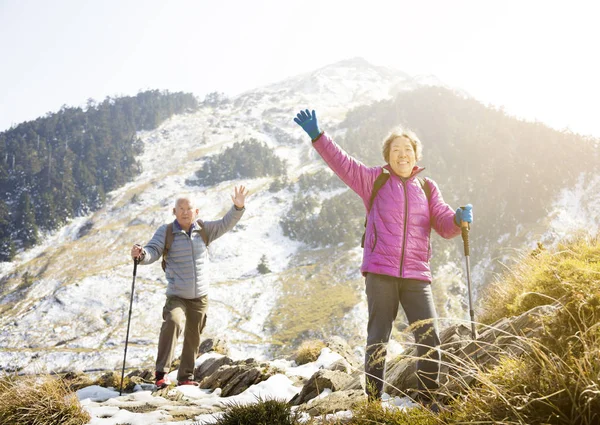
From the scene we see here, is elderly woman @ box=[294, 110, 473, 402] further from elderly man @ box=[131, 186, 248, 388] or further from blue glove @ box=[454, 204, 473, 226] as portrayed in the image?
elderly man @ box=[131, 186, 248, 388]

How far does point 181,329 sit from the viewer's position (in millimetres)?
6430

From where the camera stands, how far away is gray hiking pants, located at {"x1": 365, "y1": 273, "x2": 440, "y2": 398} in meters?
3.69

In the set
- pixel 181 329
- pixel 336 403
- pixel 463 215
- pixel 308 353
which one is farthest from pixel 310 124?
pixel 308 353

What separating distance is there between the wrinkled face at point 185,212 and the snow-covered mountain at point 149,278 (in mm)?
44971

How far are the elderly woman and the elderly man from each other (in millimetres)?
3121

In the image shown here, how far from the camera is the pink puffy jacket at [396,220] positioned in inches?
158

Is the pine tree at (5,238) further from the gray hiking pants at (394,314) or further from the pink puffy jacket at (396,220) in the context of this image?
the gray hiking pants at (394,314)

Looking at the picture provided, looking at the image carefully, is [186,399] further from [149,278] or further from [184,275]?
[149,278]

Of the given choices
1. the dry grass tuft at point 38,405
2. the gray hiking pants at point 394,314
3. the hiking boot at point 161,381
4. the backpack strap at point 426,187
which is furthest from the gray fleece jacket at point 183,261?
the backpack strap at point 426,187

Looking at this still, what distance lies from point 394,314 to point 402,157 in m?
1.88

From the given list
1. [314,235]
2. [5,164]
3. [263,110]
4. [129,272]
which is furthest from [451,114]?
[5,164]

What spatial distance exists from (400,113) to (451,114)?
1776cm

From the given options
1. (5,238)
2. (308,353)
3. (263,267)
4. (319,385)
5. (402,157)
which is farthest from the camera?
(5,238)

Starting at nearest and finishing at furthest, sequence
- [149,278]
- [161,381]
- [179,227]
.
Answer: [161,381] → [179,227] → [149,278]
